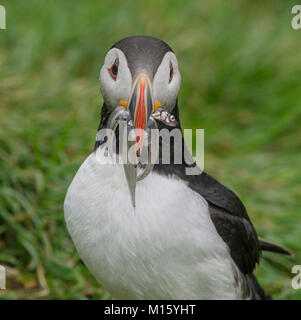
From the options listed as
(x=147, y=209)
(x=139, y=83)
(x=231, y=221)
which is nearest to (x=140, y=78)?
(x=139, y=83)

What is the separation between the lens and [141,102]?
2.49 metres

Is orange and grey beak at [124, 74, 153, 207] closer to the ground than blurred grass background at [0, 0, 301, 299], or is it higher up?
closer to the ground

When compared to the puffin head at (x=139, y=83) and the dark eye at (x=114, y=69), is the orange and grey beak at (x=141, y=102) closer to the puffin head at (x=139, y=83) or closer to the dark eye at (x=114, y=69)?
the puffin head at (x=139, y=83)

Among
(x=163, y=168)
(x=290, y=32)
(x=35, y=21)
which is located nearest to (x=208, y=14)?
(x=290, y=32)

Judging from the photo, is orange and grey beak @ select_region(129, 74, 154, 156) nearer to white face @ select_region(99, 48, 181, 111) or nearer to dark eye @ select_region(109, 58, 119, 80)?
white face @ select_region(99, 48, 181, 111)

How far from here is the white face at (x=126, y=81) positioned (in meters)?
2.59

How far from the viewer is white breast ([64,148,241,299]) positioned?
2.81m

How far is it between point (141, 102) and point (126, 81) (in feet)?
0.46

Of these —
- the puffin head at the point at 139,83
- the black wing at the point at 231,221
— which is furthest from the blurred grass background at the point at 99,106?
the puffin head at the point at 139,83

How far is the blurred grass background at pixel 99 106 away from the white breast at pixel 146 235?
1079 mm

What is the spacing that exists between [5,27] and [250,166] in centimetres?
240

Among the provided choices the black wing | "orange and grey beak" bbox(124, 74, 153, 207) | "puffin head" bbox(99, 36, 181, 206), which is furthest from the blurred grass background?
"orange and grey beak" bbox(124, 74, 153, 207)

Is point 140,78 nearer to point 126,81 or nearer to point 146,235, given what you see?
point 126,81
